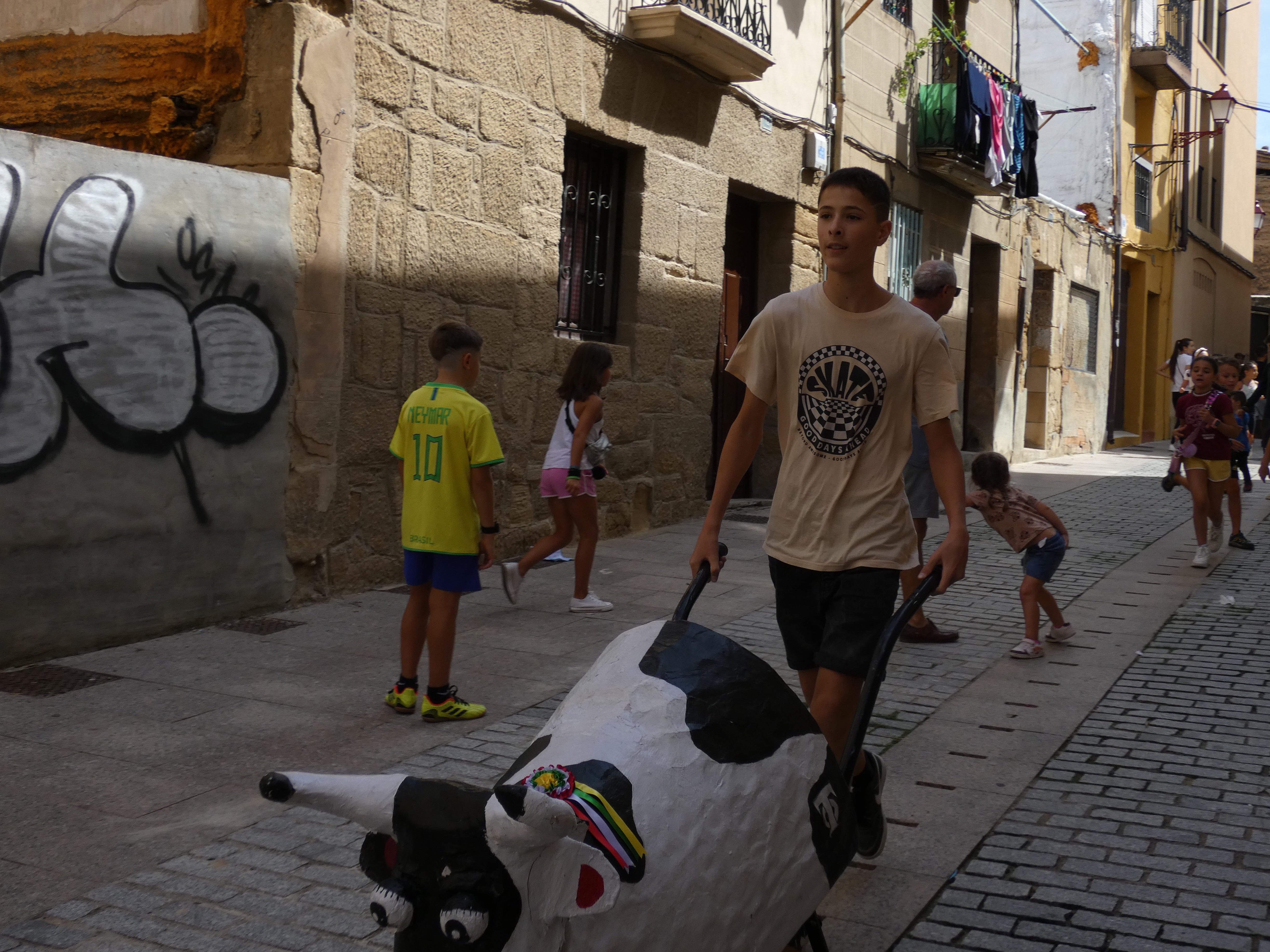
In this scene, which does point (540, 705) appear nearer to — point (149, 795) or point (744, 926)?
point (149, 795)

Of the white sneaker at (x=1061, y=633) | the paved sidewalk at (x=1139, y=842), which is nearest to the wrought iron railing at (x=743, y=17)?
the white sneaker at (x=1061, y=633)

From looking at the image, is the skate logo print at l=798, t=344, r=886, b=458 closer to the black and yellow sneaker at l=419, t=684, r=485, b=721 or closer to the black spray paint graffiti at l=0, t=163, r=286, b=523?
the black and yellow sneaker at l=419, t=684, r=485, b=721

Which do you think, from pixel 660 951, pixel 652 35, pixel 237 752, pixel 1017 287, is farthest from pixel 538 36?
pixel 1017 287

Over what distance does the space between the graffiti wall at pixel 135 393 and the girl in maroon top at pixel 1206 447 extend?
6235 millimetres

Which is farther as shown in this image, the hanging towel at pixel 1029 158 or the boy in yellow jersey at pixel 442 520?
the hanging towel at pixel 1029 158

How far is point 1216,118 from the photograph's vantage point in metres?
22.7

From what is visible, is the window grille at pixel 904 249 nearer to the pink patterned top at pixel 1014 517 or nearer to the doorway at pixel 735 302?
the doorway at pixel 735 302

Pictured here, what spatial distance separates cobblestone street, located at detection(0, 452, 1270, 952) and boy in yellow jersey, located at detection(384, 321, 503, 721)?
0.65ft

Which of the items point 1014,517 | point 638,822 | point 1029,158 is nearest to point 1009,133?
point 1029,158

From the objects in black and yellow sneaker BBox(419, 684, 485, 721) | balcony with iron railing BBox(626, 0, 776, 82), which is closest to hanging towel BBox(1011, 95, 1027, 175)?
balcony with iron railing BBox(626, 0, 776, 82)

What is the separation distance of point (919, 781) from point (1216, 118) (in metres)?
22.0

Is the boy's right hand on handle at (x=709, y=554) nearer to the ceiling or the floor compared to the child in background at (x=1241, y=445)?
nearer to the floor

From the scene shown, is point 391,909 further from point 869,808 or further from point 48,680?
point 48,680

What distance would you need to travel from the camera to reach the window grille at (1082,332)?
1952cm
